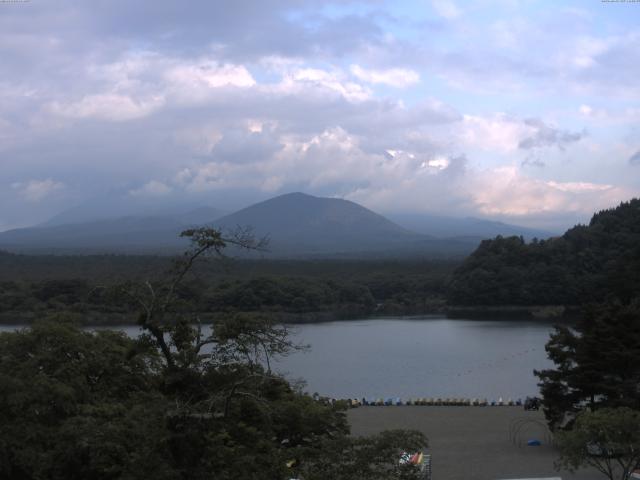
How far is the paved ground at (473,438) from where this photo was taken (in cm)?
1184

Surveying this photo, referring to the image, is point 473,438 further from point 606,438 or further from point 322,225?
point 322,225

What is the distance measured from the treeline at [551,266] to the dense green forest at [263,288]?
9.40ft

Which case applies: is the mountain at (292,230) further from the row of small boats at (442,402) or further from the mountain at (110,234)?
the row of small boats at (442,402)

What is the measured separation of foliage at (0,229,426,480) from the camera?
5.79 metres

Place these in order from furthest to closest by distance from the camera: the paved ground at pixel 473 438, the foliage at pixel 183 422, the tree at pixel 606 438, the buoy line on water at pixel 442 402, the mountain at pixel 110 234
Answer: the mountain at pixel 110 234, the buoy line on water at pixel 442 402, the paved ground at pixel 473 438, the tree at pixel 606 438, the foliage at pixel 183 422

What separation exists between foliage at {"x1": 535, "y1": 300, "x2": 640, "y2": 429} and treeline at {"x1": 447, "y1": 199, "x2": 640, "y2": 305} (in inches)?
1251

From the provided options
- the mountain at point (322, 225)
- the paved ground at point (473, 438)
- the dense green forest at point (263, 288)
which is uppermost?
the mountain at point (322, 225)

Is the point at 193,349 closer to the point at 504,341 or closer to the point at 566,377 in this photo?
the point at 566,377

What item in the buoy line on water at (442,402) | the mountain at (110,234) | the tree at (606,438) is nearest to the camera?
the tree at (606,438)

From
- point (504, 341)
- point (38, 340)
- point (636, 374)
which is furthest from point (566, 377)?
point (504, 341)

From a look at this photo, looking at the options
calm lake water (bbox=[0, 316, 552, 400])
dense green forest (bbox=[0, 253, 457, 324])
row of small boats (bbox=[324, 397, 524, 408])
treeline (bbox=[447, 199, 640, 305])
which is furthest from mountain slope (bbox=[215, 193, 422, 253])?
row of small boats (bbox=[324, 397, 524, 408])

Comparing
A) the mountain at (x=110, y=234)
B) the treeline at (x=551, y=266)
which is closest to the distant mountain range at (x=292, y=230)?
the mountain at (x=110, y=234)

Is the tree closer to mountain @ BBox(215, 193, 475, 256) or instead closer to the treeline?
the treeline

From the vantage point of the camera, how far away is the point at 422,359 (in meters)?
28.4
